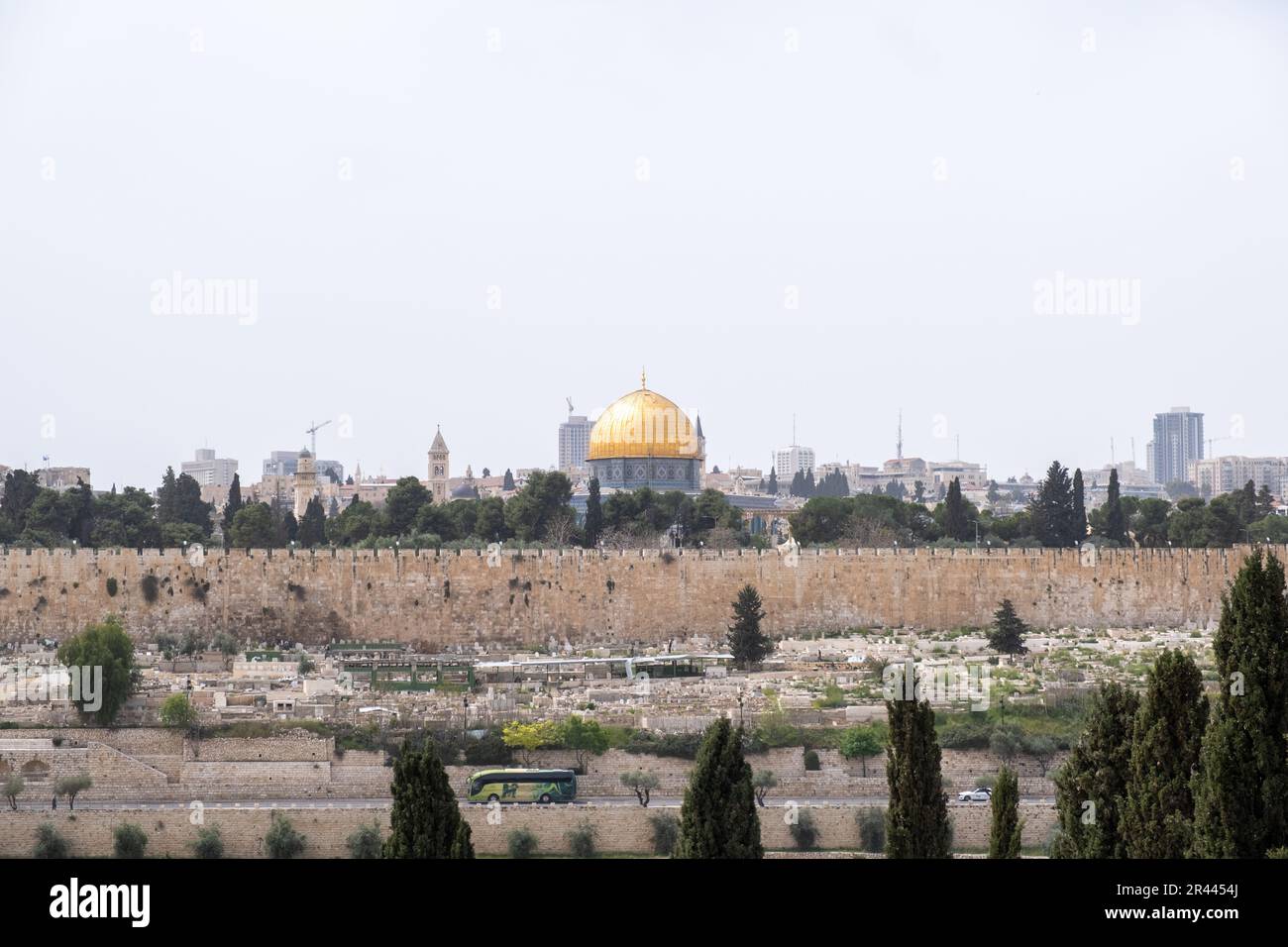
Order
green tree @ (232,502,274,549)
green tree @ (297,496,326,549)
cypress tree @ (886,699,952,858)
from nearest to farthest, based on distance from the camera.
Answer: cypress tree @ (886,699,952,858) → green tree @ (232,502,274,549) → green tree @ (297,496,326,549)

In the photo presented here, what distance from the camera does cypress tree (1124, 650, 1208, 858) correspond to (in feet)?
31.9

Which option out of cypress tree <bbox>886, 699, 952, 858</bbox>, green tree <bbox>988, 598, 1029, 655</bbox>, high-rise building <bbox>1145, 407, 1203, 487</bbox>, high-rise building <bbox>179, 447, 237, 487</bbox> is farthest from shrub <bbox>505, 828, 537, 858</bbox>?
high-rise building <bbox>1145, 407, 1203, 487</bbox>

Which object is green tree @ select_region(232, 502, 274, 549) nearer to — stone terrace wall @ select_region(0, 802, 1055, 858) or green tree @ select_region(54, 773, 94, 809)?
green tree @ select_region(54, 773, 94, 809)

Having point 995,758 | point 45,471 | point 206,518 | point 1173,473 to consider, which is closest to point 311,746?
point 995,758

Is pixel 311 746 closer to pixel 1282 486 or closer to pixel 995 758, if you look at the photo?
pixel 995 758

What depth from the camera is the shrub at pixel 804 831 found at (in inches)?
624

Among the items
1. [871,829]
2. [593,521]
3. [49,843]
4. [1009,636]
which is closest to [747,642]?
[1009,636]

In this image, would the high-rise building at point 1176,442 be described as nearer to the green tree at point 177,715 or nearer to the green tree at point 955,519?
the green tree at point 955,519

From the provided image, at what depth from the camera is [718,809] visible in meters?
11.4

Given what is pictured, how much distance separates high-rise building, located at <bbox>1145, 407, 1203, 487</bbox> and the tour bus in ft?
358

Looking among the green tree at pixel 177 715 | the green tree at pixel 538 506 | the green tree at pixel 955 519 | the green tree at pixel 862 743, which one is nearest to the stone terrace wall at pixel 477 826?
Result: the green tree at pixel 862 743

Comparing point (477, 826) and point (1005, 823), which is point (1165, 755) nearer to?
point (1005, 823)

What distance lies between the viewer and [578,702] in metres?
20.4
